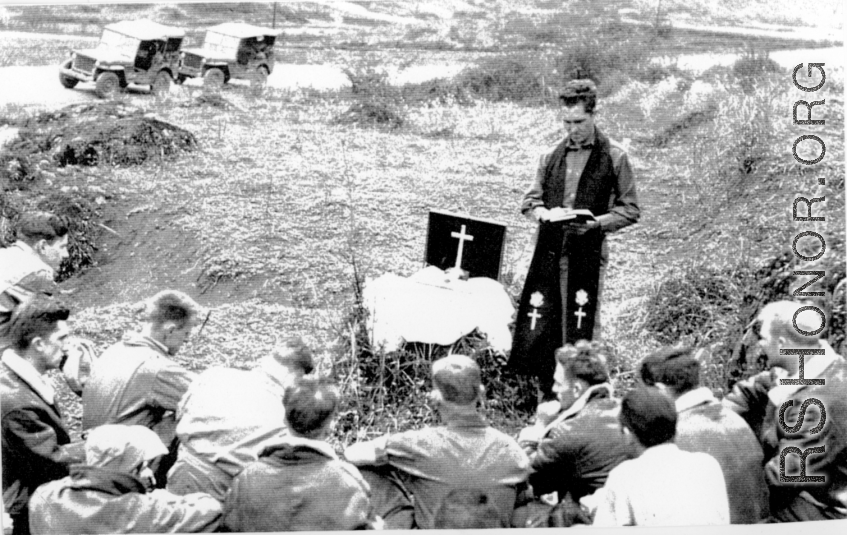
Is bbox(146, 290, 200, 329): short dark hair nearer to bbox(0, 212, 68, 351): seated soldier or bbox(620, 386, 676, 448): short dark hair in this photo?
bbox(0, 212, 68, 351): seated soldier

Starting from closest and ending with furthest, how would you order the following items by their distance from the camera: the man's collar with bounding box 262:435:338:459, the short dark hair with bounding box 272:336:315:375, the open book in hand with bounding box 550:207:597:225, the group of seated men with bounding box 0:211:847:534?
the man's collar with bounding box 262:435:338:459
the group of seated men with bounding box 0:211:847:534
the short dark hair with bounding box 272:336:315:375
the open book in hand with bounding box 550:207:597:225

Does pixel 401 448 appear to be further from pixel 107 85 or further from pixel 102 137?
pixel 107 85

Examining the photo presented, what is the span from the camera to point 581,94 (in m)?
6.77

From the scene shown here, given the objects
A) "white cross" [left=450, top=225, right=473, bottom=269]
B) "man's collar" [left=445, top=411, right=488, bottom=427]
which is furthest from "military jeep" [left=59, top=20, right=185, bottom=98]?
"man's collar" [left=445, top=411, right=488, bottom=427]

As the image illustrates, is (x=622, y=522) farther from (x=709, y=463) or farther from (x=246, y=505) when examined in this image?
(x=246, y=505)

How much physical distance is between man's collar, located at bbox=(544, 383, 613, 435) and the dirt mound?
2.90 meters

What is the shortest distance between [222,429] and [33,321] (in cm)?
138

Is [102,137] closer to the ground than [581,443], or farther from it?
farther from it

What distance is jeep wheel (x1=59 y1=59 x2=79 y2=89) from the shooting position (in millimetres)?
7160

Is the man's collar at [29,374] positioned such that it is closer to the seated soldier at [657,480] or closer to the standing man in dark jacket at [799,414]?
the seated soldier at [657,480]

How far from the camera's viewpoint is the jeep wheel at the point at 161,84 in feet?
23.9

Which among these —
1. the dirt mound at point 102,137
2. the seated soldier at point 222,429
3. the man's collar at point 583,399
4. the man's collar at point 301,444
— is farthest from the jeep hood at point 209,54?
the man's collar at point 583,399

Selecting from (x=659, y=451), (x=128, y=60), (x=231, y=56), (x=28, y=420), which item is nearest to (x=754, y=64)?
(x=659, y=451)

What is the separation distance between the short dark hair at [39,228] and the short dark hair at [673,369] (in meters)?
3.63
